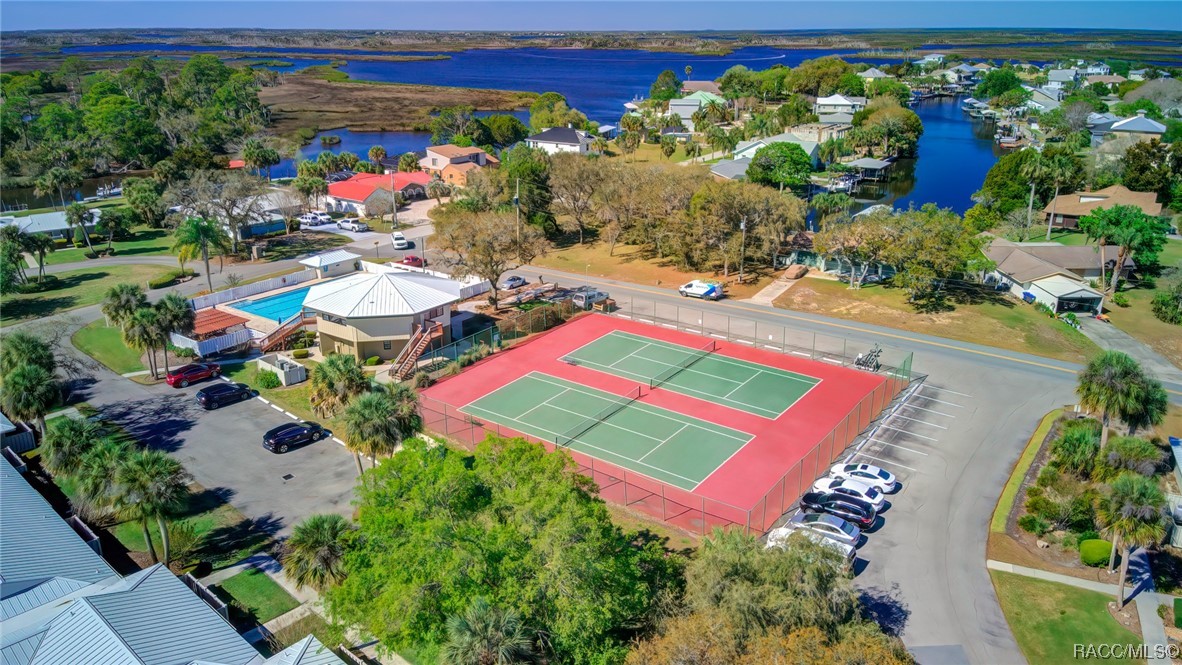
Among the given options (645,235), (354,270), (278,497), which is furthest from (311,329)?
(645,235)

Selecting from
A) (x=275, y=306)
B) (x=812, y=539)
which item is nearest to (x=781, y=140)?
(x=275, y=306)

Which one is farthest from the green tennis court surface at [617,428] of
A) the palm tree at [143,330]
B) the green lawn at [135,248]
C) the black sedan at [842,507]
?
the green lawn at [135,248]

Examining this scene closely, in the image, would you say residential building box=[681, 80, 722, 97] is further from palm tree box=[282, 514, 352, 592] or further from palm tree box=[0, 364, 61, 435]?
palm tree box=[282, 514, 352, 592]

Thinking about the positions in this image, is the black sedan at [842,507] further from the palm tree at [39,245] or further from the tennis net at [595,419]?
the palm tree at [39,245]

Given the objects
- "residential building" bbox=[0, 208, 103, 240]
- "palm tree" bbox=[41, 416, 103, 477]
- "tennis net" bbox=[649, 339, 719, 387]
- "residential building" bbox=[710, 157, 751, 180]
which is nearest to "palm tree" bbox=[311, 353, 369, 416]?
"palm tree" bbox=[41, 416, 103, 477]

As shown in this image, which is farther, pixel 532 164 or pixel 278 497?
pixel 532 164

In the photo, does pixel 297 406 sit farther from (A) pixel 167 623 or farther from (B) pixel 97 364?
(A) pixel 167 623

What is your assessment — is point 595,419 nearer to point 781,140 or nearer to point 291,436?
point 291,436
